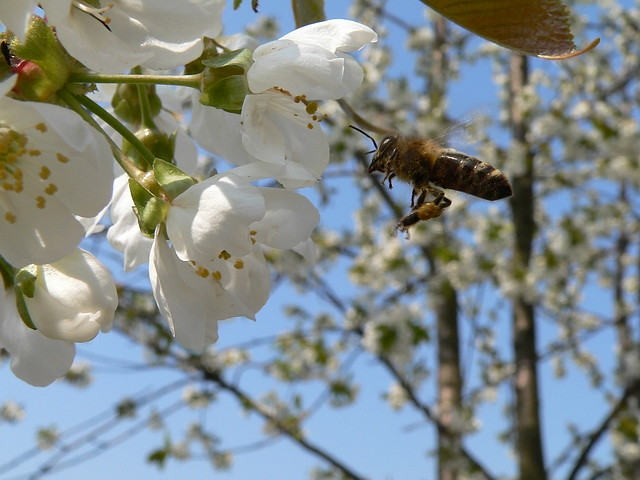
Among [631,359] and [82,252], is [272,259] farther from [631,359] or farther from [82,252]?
[82,252]

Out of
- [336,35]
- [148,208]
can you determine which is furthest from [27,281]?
[336,35]

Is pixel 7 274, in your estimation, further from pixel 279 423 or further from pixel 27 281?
pixel 279 423

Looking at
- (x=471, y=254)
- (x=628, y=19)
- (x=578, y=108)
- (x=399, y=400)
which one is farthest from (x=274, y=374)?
(x=628, y=19)

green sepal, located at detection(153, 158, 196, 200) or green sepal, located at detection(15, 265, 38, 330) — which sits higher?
green sepal, located at detection(153, 158, 196, 200)

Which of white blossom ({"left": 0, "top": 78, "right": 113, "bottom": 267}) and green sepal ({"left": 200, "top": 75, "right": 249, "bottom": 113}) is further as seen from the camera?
green sepal ({"left": 200, "top": 75, "right": 249, "bottom": 113})

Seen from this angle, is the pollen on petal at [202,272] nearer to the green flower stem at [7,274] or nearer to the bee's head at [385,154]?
the green flower stem at [7,274]

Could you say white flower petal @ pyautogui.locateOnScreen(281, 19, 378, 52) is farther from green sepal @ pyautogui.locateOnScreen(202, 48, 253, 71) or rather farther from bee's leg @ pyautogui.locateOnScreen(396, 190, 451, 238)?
bee's leg @ pyautogui.locateOnScreen(396, 190, 451, 238)

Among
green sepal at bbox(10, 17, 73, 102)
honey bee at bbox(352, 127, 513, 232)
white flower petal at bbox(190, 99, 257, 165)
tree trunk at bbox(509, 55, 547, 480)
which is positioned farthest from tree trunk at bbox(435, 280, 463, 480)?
green sepal at bbox(10, 17, 73, 102)

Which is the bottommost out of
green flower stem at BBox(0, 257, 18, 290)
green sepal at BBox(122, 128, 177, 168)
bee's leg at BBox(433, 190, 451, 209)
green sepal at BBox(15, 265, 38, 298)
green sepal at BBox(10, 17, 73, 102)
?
green flower stem at BBox(0, 257, 18, 290)
